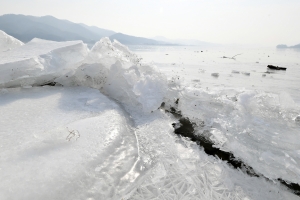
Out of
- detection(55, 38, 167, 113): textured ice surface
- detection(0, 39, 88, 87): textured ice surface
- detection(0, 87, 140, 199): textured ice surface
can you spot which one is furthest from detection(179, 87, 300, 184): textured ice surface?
detection(0, 39, 88, 87): textured ice surface

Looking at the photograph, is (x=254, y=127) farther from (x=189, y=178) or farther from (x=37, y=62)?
(x=37, y=62)

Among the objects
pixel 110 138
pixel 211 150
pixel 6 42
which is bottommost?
pixel 211 150

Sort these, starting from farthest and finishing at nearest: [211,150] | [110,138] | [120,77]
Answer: [120,77], [211,150], [110,138]

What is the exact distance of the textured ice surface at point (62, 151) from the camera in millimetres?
2000

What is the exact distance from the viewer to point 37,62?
16.3 feet

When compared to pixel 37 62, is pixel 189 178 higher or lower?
lower

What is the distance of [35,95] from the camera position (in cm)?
451

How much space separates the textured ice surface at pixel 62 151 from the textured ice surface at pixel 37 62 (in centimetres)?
75

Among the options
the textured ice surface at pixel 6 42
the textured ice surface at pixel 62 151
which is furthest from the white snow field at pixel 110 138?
the textured ice surface at pixel 6 42

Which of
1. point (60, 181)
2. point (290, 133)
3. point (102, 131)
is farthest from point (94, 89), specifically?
point (290, 133)

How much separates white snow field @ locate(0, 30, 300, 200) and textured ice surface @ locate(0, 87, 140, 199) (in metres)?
0.01

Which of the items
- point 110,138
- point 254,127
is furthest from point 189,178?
point 254,127

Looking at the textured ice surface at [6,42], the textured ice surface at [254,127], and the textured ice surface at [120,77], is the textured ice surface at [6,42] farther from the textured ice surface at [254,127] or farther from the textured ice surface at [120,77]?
the textured ice surface at [254,127]

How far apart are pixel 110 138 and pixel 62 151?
768mm
